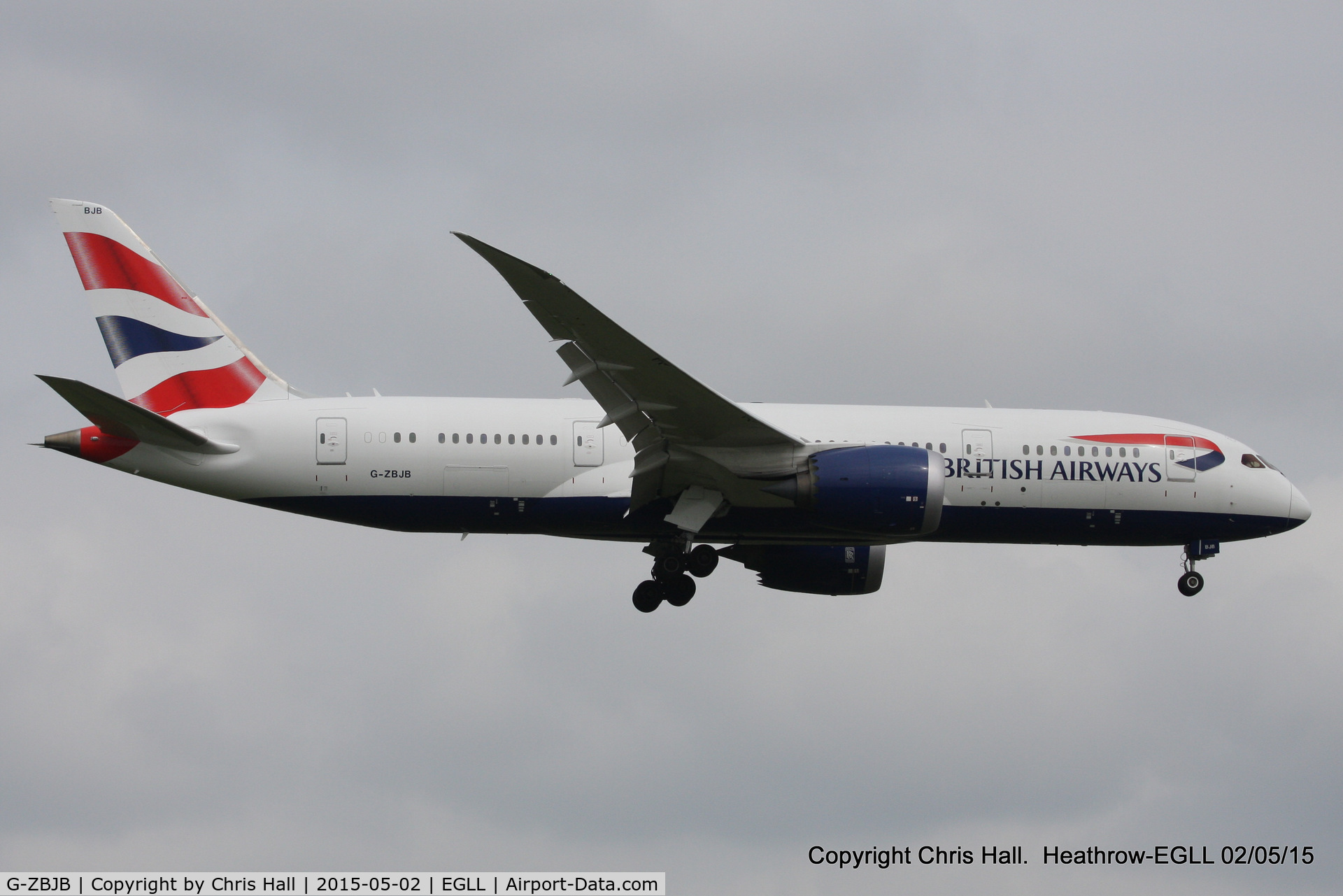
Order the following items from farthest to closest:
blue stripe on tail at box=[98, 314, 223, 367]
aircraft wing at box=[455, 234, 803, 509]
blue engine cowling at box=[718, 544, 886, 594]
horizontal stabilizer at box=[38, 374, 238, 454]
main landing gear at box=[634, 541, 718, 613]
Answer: blue engine cowling at box=[718, 544, 886, 594] < blue stripe on tail at box=[98, 314, 223, 367] < main landing gear at box=[634, 541, 718, 613] < horizontal stabilizer at box=[38, 374, 238, 454] < aircraft wing at box=[455, 234, 803, 509]

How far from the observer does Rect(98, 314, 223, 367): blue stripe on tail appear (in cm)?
2809

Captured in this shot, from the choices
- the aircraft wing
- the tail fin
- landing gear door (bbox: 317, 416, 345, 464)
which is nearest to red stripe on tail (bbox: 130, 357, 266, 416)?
the tail fin

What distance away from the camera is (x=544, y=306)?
73.2 feet

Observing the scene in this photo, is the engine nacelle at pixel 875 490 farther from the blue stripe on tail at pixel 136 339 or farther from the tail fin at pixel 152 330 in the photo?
the blue stripe on tail at pixel 136 339

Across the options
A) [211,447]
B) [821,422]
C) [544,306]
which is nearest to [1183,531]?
[821,422]

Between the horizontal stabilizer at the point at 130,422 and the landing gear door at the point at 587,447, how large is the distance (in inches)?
238

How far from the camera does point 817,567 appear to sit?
30109 mm

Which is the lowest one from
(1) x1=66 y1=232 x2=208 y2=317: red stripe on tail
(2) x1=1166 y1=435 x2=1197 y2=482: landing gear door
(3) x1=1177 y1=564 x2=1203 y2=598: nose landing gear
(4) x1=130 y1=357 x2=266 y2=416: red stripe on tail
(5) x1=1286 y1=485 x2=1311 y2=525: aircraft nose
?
(3) x1=1177 y1=564 x2=1203 y2=598: nose landing gear

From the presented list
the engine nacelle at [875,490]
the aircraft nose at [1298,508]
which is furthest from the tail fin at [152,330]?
the aircraft nose at [1298,508]

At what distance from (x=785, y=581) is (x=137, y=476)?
1266 cm

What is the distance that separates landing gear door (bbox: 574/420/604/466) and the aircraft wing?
1.69 ft

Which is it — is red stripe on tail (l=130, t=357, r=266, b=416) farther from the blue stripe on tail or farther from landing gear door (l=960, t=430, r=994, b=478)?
landing gear door (l=960, t=430, r=994, b=478)

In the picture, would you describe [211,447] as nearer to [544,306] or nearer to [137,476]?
[137,476]

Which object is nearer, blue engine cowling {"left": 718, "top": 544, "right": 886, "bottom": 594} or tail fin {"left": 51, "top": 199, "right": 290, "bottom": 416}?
tail fin {"left": 51, "top": 199, "right": 290, "bottom": 416}
